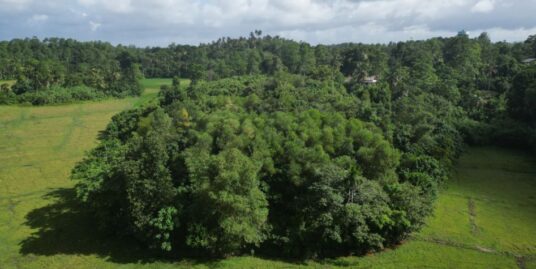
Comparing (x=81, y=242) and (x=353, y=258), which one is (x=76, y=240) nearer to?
(x=81, y=242)

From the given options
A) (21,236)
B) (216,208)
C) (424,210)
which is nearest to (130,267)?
(216,208)

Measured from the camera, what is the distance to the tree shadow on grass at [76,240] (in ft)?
90.4

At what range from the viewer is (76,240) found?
29.4 m

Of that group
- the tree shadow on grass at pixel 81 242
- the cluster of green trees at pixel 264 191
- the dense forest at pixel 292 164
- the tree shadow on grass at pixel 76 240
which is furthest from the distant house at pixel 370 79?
the tree shadow on grass at pixel 76 240

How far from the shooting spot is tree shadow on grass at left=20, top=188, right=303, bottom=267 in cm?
2736

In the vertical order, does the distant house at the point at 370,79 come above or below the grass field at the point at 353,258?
above

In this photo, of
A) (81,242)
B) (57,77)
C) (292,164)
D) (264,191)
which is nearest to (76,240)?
(81,242)

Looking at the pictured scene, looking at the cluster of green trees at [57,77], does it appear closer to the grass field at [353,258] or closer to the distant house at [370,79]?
the grass field at [353,258]

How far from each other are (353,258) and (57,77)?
274 feet

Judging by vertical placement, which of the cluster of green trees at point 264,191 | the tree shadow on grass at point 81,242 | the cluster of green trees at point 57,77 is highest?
the cluster of green trees at point 57,77

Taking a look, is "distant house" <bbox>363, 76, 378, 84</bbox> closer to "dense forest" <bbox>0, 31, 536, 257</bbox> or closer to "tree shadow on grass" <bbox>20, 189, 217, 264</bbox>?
"dense forest" <bbox>0, 31, 536, 257</bbox>

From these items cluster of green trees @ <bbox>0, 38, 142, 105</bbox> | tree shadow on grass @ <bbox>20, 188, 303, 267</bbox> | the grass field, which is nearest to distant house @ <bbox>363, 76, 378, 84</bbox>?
the grass field

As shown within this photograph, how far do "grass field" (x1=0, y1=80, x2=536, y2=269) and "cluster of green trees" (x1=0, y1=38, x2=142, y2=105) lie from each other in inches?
1302

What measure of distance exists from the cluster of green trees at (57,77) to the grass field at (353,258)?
33.1 m
